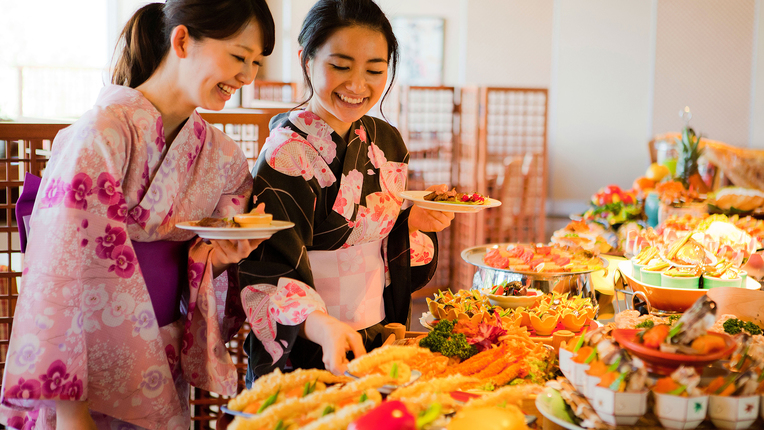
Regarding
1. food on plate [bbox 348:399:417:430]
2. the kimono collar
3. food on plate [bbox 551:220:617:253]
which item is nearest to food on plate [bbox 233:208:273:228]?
the kimono collar

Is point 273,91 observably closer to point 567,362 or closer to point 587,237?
point 587,237

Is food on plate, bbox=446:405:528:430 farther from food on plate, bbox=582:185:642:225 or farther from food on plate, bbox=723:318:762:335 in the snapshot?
food on plate, bbox=582:185:642:225

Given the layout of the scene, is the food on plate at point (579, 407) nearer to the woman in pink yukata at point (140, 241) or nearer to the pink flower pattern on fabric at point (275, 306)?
the pink flower pattern on fabric at point (275, 306)

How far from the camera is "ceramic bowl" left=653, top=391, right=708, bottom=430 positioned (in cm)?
90

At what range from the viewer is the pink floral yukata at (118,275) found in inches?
44.3

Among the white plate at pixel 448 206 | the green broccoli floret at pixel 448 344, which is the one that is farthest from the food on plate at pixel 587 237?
the green broccoli floret at pixel 448 344

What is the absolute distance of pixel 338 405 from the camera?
3.09ft

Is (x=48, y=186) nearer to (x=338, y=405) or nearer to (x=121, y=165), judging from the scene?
(x=121, y=165)

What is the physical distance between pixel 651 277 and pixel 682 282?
8 cm

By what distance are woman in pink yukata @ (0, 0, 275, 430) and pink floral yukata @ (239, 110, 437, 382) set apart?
87 millimetres

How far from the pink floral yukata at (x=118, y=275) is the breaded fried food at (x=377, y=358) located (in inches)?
17.8

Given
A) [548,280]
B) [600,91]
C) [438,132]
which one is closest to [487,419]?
[548,280]

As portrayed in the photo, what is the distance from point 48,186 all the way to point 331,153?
60 centimetres

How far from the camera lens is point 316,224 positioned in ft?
4.75
